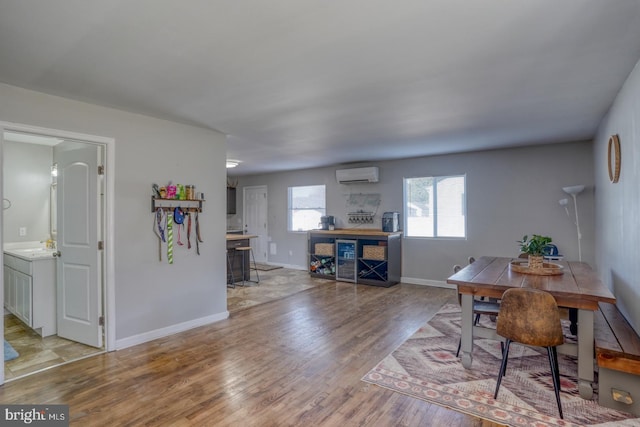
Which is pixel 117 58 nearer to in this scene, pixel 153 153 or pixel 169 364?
pixel 153 153

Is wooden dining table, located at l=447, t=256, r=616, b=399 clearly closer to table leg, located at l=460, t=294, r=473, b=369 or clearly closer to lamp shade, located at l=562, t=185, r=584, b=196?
table leg, located at l=460, t=294, r=473, b=369

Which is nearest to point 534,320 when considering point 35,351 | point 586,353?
point 586,353

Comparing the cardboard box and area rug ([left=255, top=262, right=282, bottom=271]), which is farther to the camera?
area rug ([left=255, top=262, right=282, bottom=271])

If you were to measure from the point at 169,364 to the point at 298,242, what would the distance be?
5064mm

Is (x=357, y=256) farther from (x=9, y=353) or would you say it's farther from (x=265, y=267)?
(x=9, y=353)

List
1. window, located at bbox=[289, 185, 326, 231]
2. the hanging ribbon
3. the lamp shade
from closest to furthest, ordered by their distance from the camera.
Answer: the hanging ribbon, the lamp shade, window, located at bbox=[289, 185, 326, 231]

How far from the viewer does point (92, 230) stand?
3268 mm

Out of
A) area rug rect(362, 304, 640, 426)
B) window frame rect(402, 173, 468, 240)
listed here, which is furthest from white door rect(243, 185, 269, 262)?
area rug rect(362, 304, 640, 426)

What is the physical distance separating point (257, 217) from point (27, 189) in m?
4.77

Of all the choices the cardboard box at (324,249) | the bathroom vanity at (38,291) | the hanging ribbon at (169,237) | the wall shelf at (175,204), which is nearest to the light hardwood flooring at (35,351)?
the bathroom vanity at (38,291)

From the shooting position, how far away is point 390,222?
611 cm

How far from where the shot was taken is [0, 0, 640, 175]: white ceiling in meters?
A: 1.69

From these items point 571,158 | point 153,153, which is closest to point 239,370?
point 153,153

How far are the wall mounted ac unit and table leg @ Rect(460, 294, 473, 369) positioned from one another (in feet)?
12.7
